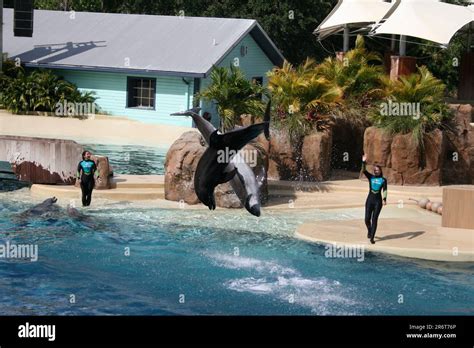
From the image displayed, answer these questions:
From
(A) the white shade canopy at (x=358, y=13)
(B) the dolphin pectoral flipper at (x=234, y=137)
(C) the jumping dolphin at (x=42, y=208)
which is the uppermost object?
(A) the white shade canopy at (x=358, y=13)

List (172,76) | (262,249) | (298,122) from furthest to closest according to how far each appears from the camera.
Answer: (172,76)
(298,122)
(262,249)

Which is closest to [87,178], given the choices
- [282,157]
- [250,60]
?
[282,157]

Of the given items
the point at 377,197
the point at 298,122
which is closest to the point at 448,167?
the point at 298,122

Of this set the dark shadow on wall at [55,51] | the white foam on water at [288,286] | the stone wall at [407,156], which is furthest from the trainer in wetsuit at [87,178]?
the dark shadow on wall at [55,51]

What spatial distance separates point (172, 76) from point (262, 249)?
58.3 feet

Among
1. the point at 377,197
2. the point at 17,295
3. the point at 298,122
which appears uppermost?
the point at 298,122

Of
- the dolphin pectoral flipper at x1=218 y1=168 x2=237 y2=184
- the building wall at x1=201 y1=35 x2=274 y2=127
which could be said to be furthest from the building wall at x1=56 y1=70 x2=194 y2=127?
the dolphin pectoral flipper at x1=218 y1=168 x2=237 y2=184

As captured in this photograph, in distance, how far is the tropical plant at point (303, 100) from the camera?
80.0ft

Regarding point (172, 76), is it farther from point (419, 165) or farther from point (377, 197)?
point (377, 197)

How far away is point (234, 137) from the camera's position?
53.9 feet

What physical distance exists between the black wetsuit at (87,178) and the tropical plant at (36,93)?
1433 centimetres

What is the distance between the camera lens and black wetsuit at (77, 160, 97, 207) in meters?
21.1

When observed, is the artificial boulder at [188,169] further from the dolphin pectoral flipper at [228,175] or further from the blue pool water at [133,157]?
the dolphin pectoral flipper at [228,175]

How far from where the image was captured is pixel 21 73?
36.4 metres
